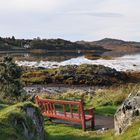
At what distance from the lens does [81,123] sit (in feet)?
78.3

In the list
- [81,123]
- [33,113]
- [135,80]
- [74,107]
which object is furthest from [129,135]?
[135,80]

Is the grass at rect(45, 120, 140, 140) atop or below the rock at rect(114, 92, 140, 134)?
below

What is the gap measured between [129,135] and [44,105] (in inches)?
415

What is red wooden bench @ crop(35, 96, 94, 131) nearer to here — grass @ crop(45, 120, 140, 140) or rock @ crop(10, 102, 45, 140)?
grass @ crop(45, 120, 140, 140)

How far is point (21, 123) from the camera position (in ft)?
48.8

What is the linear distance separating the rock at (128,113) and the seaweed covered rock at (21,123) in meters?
3.11

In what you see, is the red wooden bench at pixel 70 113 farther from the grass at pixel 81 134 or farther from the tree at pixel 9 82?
the tree at pixel 9 82

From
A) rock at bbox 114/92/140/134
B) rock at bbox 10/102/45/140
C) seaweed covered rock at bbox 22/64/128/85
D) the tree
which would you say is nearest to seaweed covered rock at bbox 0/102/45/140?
rock at bbox 10/102/45/140

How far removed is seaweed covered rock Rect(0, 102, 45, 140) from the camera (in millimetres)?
13397

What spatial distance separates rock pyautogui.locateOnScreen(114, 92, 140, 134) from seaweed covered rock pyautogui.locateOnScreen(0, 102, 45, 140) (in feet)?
10.2

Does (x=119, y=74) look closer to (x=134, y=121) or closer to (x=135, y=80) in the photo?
(x=135, y=80)

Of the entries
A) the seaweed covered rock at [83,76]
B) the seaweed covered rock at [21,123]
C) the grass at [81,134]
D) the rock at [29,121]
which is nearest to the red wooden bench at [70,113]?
the grass at [81,134]

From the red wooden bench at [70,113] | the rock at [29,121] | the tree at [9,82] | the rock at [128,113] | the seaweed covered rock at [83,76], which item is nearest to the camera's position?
the rock at [29,121]

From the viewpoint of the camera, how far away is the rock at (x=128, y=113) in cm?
1790
